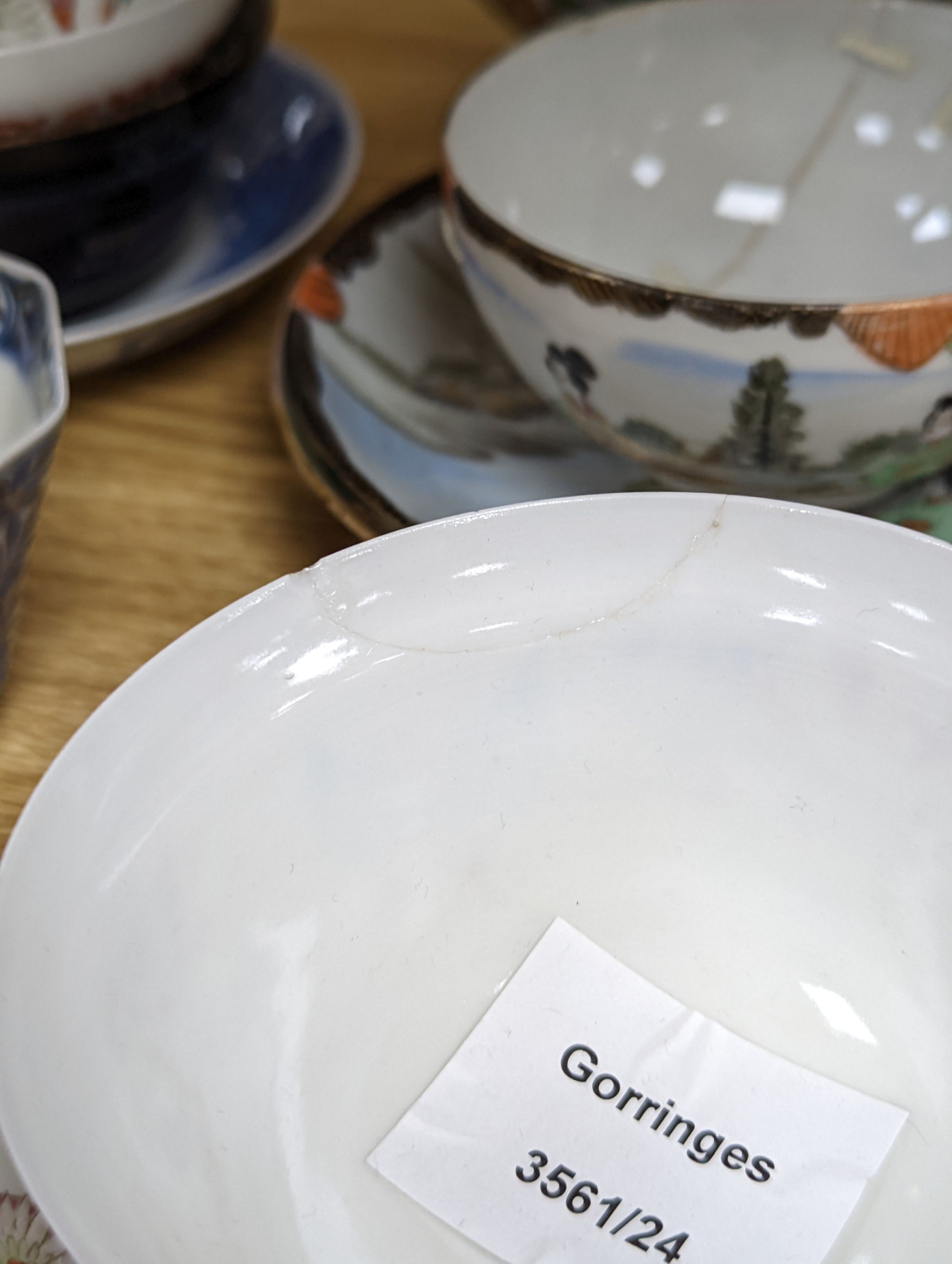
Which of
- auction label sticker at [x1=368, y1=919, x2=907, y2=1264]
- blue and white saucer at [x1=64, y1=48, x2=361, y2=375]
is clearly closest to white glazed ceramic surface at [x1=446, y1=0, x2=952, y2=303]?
blue and white saucer at [x1=64, y1=48, x2=361, y2=375]

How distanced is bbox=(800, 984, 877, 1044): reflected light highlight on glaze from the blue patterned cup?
9.5 inches

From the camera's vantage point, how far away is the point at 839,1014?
1.06 ft

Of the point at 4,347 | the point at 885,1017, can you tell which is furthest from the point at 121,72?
the point at 885,1017

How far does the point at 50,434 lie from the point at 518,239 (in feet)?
0.48

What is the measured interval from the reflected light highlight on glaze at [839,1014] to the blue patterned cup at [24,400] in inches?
9.5

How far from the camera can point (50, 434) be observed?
0.34 meters

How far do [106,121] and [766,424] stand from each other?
25 centimetres

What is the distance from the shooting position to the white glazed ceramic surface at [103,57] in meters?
0.43

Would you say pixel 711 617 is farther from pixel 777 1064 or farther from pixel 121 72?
pixel 121 72

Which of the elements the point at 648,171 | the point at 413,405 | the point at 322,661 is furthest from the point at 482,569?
the point at 648,171

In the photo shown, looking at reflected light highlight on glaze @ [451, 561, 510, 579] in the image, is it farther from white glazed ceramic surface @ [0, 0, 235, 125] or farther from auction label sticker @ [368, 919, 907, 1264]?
white glazed ceramic surface @ [0, 0, 235, 125]

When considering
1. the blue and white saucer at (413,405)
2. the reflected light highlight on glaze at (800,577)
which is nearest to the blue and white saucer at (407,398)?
the blue and white saucer at (413,405)

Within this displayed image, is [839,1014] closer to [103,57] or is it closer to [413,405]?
[413,405]

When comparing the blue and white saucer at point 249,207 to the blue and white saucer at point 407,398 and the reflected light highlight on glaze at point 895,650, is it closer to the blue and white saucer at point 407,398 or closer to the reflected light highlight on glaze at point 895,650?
the blue and white saucer at point 407,398
